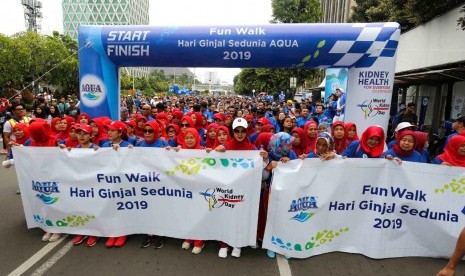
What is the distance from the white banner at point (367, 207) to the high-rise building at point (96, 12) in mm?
116575

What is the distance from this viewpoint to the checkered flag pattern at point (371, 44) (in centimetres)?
572

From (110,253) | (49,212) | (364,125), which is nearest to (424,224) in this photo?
(364,125)

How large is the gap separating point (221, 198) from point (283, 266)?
1005 mm

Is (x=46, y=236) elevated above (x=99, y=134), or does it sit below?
below

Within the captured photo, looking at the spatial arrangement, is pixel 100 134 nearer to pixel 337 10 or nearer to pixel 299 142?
pixel 299 142

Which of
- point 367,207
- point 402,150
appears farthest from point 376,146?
point 367,207

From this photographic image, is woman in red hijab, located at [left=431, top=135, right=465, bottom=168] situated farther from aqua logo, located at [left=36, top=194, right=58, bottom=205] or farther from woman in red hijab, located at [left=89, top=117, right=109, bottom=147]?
aqua logo, located at [left=36, top=194, right=58, bottom=205]

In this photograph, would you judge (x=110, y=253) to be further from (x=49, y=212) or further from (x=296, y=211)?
(x=296, y=211)

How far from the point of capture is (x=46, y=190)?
407cm

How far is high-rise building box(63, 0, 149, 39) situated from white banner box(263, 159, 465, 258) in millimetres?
116575

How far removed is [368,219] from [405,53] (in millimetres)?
13790

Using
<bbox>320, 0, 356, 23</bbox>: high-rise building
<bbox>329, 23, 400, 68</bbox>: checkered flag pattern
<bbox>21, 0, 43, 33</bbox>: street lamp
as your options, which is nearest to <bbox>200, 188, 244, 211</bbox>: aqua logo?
<bbox>329, 23, 400, 68</bbox>: checkered flag pattern

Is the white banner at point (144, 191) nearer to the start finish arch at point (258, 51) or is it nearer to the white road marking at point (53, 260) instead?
the white road marking at point (53, 260)

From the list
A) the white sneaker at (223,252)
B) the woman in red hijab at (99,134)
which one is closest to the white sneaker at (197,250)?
the white sneaker at (223,252)
